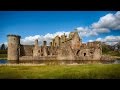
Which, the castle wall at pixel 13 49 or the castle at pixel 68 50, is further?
the castle at pixel 68 50

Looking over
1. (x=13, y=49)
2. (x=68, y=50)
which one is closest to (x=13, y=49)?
(x=13, y=49)

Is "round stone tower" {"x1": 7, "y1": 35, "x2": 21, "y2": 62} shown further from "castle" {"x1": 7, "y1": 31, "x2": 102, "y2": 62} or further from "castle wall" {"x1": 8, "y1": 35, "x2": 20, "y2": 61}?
"castle" {"x1": 7, "y1": 31, "x2": 102, "y2": 62}

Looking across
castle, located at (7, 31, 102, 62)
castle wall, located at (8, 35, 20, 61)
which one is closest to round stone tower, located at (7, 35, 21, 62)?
castle wall, located at (8, 35, 20, 61)

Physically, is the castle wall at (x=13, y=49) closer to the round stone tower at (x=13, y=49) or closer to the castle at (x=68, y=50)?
the round stone tower at (x=13, y=49)

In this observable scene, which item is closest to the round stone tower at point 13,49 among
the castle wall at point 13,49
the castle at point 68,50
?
the castle wall at point 13,49

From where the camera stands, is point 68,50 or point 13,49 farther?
point 68,50

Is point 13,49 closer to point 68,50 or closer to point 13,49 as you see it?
point 13,49

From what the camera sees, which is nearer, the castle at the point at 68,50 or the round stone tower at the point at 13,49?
the round stone tower at the point at 13,49

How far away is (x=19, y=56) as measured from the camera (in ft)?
60.3
